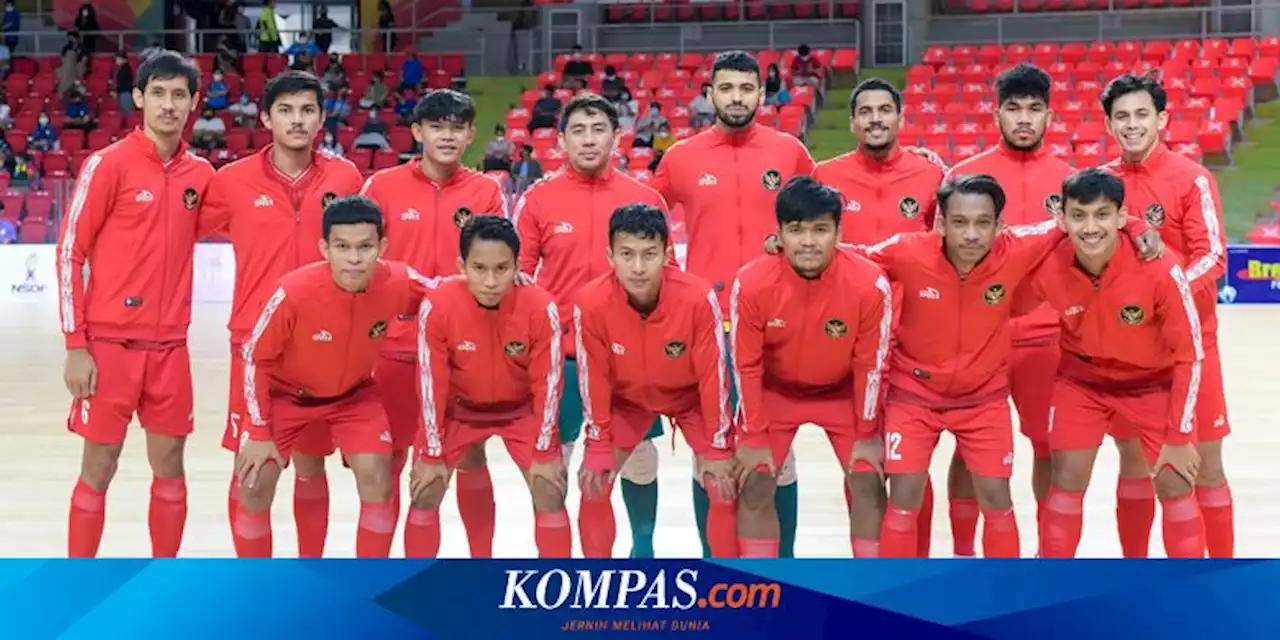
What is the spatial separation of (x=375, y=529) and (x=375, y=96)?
1541cm

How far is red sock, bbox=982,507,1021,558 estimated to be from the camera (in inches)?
189

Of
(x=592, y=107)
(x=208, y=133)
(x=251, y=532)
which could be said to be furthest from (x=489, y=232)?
(x=208, y=133)

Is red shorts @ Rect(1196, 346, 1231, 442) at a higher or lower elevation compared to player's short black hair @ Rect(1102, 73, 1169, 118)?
lower

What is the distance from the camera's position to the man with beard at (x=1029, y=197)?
5.14 meters

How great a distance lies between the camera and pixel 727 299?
5.44m

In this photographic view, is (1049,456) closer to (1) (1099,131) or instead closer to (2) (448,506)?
(2) (448,506)

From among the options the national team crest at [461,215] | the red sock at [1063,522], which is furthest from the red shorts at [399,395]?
the red sock at [1063,522]

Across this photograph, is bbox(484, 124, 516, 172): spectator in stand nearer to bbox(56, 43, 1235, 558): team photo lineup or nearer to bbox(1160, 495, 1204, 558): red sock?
bbox(56, 43, 1235, 558): team photo lineup

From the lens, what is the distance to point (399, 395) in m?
5.21

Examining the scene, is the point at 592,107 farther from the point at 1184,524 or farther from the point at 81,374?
the point at 1184,524

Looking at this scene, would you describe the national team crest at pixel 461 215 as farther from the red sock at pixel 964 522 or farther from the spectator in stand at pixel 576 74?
the spectator in stand at pixel 576 74

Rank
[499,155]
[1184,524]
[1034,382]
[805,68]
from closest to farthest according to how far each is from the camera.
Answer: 1. [1184,524]
2. [1034,382]
3. [499,155]
4. [805,68]

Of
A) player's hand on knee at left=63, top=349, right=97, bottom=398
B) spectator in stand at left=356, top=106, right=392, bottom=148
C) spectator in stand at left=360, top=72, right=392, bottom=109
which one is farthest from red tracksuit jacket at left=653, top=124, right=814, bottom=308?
spectator in stand at left=360, top=72, right=392, bottom=109

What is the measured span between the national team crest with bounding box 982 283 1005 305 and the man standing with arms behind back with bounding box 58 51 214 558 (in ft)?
8.79
